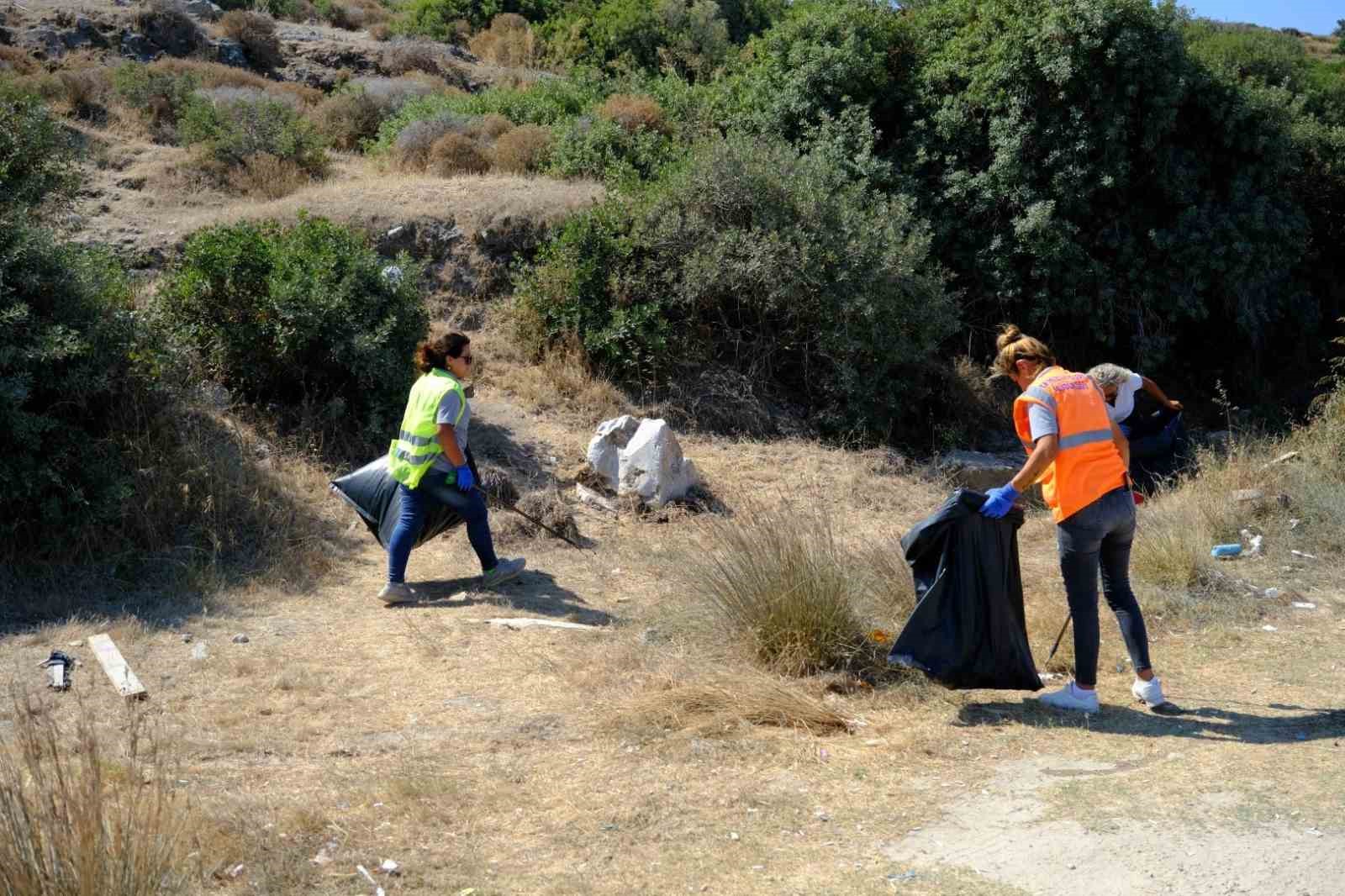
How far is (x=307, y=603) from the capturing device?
297 inches

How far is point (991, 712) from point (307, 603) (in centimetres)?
433

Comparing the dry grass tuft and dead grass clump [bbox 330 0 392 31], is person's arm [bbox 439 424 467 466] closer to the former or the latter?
the dry grass tuft

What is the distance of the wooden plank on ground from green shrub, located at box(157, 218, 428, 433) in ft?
12.7

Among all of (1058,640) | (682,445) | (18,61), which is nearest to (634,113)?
(682,445)

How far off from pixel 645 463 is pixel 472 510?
2785 mm

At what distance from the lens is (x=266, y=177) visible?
1559cm

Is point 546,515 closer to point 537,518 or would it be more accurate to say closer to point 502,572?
point 537,518

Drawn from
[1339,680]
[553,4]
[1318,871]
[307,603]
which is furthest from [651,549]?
[553,4]

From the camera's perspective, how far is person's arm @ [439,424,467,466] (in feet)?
23.4

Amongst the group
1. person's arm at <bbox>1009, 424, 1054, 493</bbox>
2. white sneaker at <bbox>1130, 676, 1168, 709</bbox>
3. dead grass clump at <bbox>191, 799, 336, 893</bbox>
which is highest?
person's arm at <bbox>1009, 424, 1054, 493</bbox>

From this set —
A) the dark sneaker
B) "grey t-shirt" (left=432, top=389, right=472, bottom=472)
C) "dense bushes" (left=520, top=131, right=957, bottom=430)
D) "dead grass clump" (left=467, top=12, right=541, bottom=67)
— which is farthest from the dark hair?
"dead grass clump" (left=467, top=12, right=541, bottom=67)

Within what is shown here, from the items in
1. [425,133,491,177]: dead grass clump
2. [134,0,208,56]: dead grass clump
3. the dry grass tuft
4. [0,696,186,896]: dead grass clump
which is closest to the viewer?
[0,696,186,896]: dead grass clump

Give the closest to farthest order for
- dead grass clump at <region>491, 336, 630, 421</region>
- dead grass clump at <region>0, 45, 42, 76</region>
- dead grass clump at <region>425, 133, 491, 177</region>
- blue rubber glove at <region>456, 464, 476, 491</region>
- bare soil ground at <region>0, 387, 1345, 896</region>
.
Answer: bare soil ground at <region>0, 387, 1345, 896</region> → blue rubber glove at <region>456, 464, 476, 491</region> → dead grass clump at <region>491, 336, 630, 421</region> → dead grass clump at <region>425, 133, 491, 177</region> → dead grass clump at <region>0, 45, 42, 76</region>

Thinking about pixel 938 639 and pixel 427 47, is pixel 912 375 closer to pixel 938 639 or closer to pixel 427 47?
pixel 938 639
